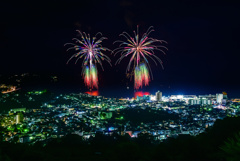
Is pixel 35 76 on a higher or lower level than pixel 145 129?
higher

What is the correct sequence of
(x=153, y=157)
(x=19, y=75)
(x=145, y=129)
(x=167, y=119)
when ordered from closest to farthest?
(x=153, y=157) < (x=145, y=129) < (x=167, y=119) < (x=19, y=75)

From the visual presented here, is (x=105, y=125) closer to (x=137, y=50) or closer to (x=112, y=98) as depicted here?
(x=137, y=50)

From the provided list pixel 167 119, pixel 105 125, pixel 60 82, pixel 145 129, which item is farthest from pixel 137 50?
pixel 60 82

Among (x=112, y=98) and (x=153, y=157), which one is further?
(x=112, y=98)

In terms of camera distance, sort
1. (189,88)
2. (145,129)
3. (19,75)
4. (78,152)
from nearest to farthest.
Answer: (78,152) → (145,129) → (19,75) → (189,88)

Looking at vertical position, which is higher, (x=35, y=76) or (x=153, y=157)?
(x=35, y=76)

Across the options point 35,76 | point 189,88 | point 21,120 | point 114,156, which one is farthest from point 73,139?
point 189,88

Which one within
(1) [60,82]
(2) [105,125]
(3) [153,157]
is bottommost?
(2) [105,125]

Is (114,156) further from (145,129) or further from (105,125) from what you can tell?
(105,125)

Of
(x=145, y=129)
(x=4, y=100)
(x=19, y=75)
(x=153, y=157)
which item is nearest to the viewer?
(x=153, y=157)
